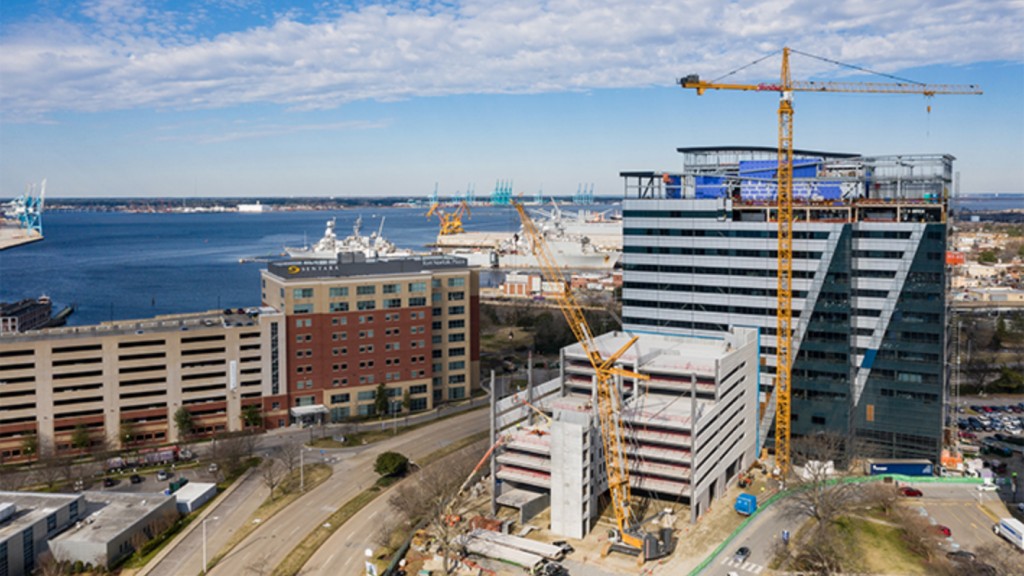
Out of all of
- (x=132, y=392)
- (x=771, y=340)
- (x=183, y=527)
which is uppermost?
(x=771, y=340)

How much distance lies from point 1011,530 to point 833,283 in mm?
16816

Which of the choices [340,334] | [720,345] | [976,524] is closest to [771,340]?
[720,345]

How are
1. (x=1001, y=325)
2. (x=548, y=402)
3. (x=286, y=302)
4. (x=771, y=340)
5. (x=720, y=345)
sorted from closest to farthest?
(x=548, y=402) → (x=720, y=345) → (x=771, y=340) → (x=286, y=302) → (x=1001, y=325)

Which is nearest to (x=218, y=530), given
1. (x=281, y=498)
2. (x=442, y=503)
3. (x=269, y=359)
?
(x=281, y=498)

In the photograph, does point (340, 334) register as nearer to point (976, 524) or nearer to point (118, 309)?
point (976, 524)

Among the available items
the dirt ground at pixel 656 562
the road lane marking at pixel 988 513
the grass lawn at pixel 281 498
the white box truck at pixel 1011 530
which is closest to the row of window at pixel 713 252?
the dirt ground at pixel 656 562

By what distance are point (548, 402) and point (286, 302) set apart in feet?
80.3

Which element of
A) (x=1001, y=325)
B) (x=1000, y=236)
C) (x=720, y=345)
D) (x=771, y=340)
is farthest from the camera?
(x=1000, y=236)

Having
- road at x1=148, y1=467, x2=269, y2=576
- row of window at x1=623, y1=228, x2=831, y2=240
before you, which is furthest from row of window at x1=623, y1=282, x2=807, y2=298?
road at x1=148, y1=467, x2=269, y2=576

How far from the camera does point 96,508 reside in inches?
1743

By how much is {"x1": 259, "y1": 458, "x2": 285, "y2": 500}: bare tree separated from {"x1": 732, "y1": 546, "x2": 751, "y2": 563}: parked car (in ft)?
84.8

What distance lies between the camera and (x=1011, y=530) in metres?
39.3

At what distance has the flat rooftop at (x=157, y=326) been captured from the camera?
5512cm

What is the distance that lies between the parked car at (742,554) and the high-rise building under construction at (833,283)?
1598 cm
